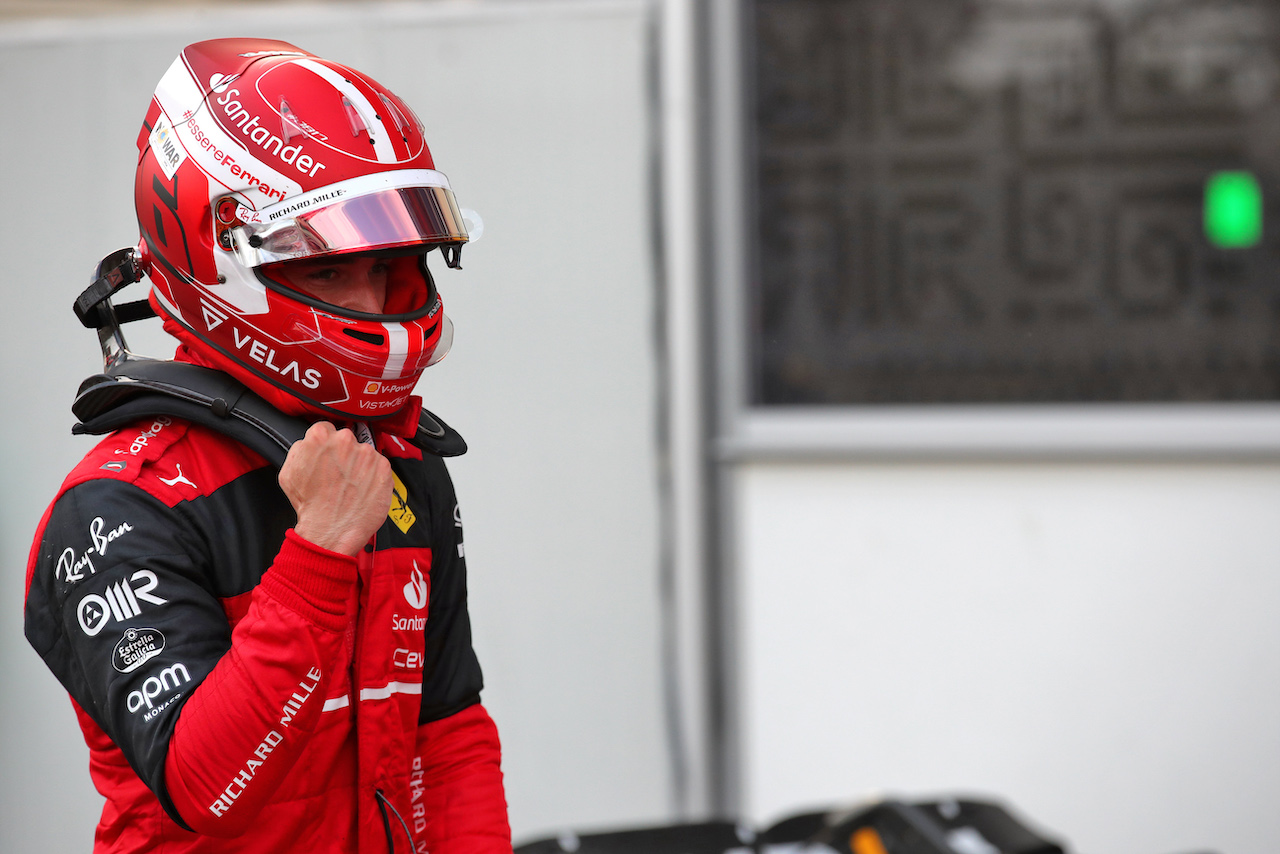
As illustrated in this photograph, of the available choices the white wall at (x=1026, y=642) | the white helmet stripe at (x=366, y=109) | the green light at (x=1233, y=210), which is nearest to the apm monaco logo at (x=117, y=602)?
the white helmet stripe at (x=366, y=109)

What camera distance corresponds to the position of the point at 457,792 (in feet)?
3.12

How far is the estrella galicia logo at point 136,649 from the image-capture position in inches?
27.9

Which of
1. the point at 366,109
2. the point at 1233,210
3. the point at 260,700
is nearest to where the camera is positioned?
the point at 260,700

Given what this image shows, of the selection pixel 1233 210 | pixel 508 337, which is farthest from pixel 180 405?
pixel 1233 210

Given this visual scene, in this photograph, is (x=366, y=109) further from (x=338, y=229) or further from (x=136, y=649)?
(x=136, y=649)

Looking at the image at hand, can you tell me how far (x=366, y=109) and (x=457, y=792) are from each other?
57cm

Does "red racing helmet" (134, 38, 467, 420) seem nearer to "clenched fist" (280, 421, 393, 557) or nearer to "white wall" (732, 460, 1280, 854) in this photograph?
"clenched fist" (280, 421, 393, 557)

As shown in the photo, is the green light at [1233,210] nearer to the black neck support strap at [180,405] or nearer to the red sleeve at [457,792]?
the red sleeve at [457,792]

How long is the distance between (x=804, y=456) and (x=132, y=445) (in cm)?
189

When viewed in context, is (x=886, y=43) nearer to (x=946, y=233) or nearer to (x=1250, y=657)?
(x=946, y=233)

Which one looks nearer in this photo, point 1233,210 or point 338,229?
point 338,229

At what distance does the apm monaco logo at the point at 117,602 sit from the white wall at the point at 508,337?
0.56 feet

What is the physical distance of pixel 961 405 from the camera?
252cm

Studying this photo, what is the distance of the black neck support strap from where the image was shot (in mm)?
768
